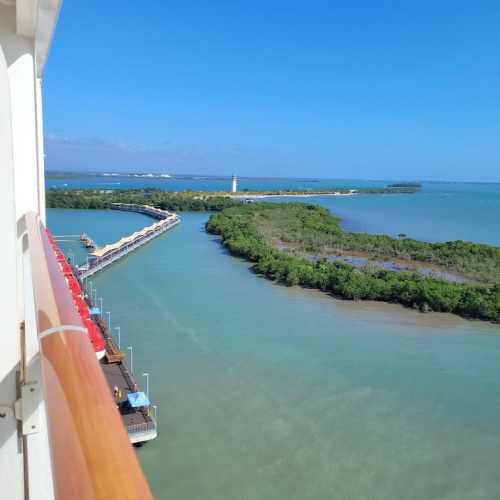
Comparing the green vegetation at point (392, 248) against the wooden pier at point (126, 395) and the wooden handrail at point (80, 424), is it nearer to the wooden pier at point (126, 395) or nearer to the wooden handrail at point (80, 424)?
the wooden pier at point (126, 395)

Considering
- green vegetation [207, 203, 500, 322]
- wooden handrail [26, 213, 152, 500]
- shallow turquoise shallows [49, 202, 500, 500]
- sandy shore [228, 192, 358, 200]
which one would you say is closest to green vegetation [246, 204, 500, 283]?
green vegetation [207, 203, 500, 322]

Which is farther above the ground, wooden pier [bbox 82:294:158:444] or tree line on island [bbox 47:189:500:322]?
tree line on island [bbox 47:189:500:322]

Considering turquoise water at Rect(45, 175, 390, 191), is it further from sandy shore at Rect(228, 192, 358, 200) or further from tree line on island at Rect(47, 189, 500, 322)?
tree line on island at Rect(47, 189, 500, 322)

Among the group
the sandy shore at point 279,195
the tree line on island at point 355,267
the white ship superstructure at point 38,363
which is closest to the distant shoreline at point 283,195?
the sandy shore at point 279,195

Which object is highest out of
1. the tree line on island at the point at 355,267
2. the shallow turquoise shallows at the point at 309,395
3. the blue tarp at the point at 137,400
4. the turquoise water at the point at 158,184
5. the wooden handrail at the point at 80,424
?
the turquoise water at the point at 158,184

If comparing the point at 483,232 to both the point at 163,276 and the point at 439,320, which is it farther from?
the point at 163,276

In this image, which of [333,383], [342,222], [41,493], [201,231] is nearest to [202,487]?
[333,383]

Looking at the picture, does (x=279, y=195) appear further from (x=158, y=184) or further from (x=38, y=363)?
(x=38, y=363)

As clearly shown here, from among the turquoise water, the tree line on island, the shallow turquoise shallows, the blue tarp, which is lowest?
the shallow turquoise shallows
